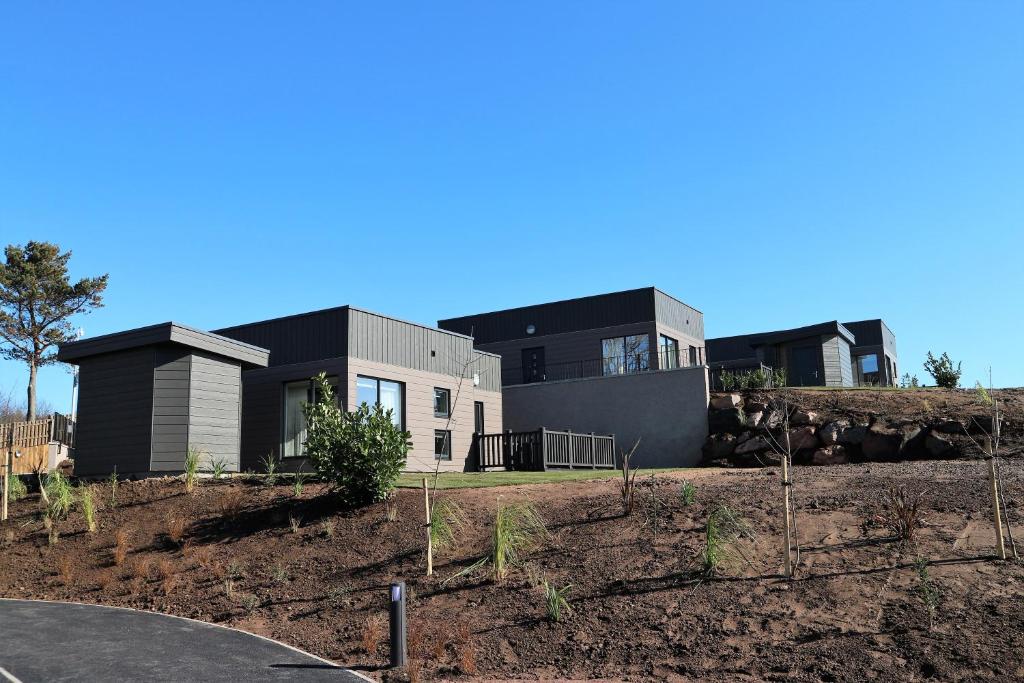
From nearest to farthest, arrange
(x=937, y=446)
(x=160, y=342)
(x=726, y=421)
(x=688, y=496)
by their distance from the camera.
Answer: (x=688, y=496) < (x=160, y=342) < (x=937, y=446) < (x=726, y=421)

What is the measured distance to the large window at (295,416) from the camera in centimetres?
2178

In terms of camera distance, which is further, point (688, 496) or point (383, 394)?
point (383, 394)

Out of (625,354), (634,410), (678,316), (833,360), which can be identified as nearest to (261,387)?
(634,410)

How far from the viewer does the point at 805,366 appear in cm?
3600

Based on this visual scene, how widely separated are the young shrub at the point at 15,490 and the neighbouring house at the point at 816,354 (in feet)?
75.2

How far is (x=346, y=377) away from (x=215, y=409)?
3659 mm

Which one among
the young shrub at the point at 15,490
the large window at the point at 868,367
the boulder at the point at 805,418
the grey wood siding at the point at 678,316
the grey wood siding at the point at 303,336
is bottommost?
the young shrub at the point at 15,490

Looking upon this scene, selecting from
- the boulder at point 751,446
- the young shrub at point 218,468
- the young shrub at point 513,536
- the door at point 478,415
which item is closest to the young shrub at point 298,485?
the young shrub at point 218,468

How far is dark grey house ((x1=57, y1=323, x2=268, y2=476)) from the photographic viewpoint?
58.4 feet

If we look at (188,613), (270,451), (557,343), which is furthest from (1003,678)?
(557,343)

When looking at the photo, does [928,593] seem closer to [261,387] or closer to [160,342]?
[160,342]

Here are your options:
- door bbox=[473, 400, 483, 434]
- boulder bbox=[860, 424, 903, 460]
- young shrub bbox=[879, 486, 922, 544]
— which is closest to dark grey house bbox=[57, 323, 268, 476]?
door bbox=[473, 400, 483, 434]

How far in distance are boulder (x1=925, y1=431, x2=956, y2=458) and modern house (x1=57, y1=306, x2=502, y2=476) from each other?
10989 millimetres

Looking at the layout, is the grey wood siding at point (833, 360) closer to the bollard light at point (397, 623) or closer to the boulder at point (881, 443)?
the boulder at point (881, 443)
